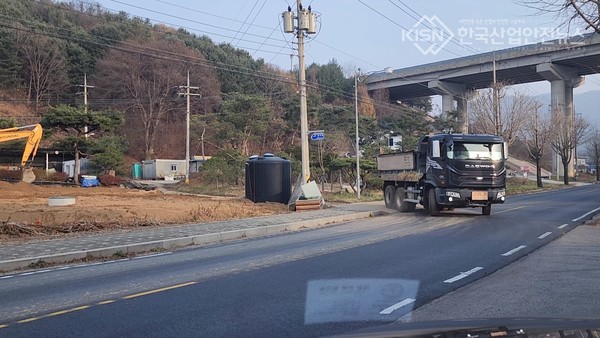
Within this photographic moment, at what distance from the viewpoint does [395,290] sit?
24.8 feet

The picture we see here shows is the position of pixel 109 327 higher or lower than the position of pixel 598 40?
lower

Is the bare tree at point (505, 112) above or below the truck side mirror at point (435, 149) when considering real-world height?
above

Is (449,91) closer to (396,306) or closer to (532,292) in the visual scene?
(532,292)

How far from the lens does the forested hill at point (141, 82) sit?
67000 mm

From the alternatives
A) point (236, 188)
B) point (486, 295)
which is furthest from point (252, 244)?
point (236, 188)

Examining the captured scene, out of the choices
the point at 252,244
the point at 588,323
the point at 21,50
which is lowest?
the point at 252,244

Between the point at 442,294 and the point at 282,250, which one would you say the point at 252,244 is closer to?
the point at 282,250

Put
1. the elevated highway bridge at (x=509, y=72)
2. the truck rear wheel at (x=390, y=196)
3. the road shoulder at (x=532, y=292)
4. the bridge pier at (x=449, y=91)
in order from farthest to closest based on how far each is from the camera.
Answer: the bridge pier at (x=449, y=91) → the elevated highway bridge at (x=509, y=72) → the truck rear wheel at (x=390, y=196) → the road shoulder at (x=532, y=292)

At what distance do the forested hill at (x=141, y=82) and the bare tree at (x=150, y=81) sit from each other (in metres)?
0.14

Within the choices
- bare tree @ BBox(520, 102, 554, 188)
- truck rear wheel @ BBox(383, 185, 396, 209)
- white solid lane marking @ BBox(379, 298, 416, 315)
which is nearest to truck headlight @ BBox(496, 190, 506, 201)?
truck rear wheel @ BBox(383, 185, 396, 209)

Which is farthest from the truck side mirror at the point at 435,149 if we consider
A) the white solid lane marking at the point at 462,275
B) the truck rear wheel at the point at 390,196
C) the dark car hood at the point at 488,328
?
the dark car hood at the point at 488,328

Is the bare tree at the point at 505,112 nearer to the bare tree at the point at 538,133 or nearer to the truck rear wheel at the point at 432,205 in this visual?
the bare tree at the point at 538,133

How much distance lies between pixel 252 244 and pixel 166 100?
219 ft

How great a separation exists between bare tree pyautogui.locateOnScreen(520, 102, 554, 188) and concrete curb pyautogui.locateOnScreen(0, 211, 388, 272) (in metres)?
38.3
